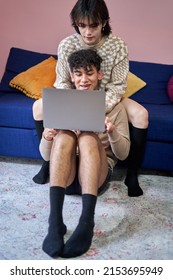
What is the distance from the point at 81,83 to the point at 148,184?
682 millimetres

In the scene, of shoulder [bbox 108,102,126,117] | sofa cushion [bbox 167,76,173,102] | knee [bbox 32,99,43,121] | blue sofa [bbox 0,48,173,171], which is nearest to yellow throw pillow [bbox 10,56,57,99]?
blue sofa [bbox 0,48,173,171]

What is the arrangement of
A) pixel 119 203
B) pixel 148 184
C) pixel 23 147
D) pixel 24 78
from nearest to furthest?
pixel 119 203 → pixel 148 184 → pixel 23 147 → pixel 24 78

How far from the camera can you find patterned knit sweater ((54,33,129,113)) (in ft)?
5.45

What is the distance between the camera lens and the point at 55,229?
1219mm

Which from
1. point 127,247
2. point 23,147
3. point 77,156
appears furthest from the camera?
point 23,147

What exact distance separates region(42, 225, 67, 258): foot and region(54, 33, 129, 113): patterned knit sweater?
0.71 metres

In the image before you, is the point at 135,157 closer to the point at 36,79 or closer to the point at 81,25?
the point at 81,25

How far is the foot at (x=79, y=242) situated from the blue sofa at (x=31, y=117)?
726 mm

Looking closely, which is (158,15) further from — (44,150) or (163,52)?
(44,150)

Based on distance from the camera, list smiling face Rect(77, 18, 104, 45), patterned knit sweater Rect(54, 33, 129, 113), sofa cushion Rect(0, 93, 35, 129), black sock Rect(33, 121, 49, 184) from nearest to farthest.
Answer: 1. smiling face Rect(77, 18, 104, 45)
2. patterned knit sweater Rect(54, 33, 129, 113)
3. black sock Rect(33, 121, 49, 184)
4. sofa cushion Rect(0, 93, 35, 129)

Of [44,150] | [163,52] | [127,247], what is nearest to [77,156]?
[44,150]

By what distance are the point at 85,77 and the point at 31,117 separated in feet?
1.80

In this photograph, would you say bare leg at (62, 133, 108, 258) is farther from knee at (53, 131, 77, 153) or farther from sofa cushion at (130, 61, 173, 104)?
sofa cushion at (130, 61, 173, 104)

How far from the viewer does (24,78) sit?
219 cm
